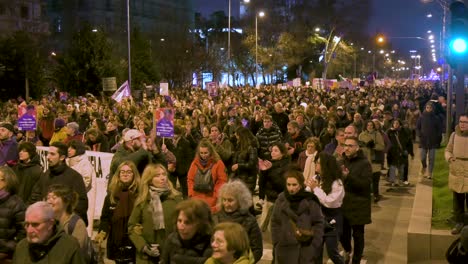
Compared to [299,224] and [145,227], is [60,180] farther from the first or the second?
[299,224]

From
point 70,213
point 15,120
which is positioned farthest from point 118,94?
point 70,213

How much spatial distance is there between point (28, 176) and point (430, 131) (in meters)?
9.91

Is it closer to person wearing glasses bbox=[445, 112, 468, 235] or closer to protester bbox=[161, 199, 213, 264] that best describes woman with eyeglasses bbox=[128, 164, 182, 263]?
protester bbox=[161, 199, 213, 264]

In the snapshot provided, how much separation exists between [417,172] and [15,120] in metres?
10.2

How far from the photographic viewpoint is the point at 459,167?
9742mm

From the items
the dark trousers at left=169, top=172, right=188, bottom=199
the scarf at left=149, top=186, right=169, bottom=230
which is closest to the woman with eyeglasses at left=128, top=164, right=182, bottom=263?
the scarf at left=149, top=186, right=169, bottom=230

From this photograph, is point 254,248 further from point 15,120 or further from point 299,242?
point 15,120

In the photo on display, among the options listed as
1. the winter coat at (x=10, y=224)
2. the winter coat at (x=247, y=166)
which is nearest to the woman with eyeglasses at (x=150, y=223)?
the winter coat at (x=10, y=224)

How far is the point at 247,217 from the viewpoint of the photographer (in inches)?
241

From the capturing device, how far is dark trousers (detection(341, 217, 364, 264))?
28.1 ft

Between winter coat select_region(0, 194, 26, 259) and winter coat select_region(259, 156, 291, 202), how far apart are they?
138 inches

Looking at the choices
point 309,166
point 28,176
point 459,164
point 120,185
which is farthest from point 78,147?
point 459,164

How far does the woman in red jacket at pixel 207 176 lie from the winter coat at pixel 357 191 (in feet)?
4.96

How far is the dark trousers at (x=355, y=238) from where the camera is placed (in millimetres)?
8555
